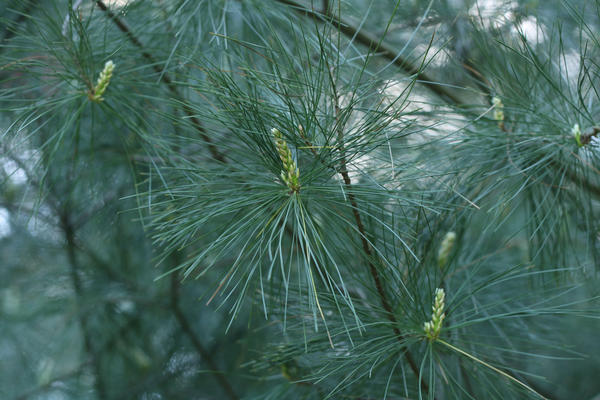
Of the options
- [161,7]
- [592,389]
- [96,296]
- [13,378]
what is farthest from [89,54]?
[592,389]

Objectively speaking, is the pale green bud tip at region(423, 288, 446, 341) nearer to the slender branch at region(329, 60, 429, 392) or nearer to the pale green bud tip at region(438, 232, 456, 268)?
the slender branch at region(329, 60, 429, 392)

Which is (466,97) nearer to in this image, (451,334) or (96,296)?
(451,334)

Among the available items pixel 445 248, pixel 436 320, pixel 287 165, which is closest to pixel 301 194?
pixel 287 165

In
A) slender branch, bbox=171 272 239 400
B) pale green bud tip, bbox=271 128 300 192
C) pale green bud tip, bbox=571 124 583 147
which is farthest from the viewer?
slender branch, bbox=171 272 239 400

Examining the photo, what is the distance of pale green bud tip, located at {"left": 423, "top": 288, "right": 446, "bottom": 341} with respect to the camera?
57 centimetres

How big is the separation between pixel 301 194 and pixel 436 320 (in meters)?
0.20

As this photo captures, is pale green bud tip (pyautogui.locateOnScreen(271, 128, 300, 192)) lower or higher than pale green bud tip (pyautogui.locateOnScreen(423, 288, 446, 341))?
higher

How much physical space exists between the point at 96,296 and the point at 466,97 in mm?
1031

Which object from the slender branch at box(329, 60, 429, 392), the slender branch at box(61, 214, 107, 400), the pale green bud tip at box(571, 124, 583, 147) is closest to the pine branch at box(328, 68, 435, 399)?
the slender branch at box(329, 60, 429, 392)

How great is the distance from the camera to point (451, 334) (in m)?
0.66

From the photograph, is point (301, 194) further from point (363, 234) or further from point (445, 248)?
point (445, 248)

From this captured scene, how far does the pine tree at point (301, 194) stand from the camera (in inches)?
22.7

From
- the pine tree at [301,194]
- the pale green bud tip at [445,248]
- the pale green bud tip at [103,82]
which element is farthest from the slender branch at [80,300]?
the pale green bud tip at [445,248]

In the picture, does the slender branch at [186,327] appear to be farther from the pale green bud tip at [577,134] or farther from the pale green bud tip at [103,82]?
the pale green bud tip at [577,134]
